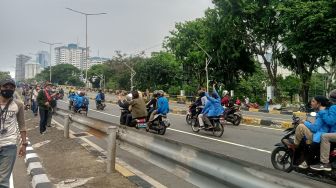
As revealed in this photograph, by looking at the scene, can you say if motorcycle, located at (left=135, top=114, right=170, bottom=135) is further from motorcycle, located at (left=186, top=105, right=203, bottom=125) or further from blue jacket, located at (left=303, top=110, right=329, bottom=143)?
blue jacket, located at (left=303, top=110, right=329, bottom=143)

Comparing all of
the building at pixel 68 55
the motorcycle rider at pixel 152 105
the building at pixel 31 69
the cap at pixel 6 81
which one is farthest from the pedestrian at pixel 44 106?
the building at pixel 31 69

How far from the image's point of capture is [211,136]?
14023 millimetres

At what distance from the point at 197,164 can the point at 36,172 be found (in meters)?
4.20

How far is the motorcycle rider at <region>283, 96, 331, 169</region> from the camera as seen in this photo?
286 inches

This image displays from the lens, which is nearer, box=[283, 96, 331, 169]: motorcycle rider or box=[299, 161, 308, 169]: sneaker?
box=[283, 96, 331, 169]: motorcycle rider

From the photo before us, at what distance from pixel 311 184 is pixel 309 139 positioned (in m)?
4.78

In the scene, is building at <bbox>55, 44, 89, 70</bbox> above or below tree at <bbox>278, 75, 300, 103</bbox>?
above

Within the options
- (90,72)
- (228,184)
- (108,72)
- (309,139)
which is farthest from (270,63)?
(90,72)

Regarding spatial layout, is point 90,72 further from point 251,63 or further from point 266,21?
point 266,21

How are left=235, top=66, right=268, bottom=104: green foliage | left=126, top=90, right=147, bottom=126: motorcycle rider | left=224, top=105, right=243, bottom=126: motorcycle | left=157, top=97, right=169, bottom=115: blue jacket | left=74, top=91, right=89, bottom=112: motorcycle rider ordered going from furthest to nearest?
left=235, top=66, right=268, bottom=104: green foliage, left=74, top=91, right=89, bottom=112: motorcycle rider, left=224, top=105, right=243, bottom=126: motorcycle, left=157, top=97, right=169, bottom=115: blue jacket, left=126, top=90, right=147, bottom=126: motorcycle rider

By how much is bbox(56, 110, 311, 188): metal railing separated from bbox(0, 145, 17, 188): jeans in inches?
69.6

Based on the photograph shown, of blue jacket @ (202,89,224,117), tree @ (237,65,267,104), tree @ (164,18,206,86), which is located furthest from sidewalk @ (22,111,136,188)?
tree @ (164,18,206,86)

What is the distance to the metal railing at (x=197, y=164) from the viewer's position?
3.28 metres

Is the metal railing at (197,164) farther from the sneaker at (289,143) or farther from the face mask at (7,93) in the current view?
the sneaker at (289,143)
